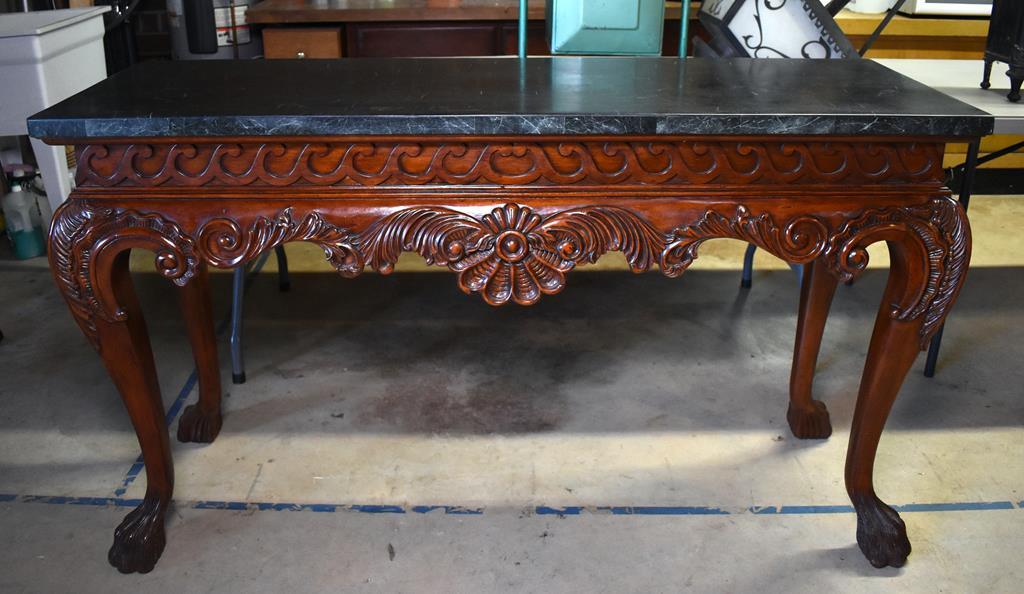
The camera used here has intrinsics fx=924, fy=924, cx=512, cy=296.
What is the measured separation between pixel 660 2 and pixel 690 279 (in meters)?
0.88

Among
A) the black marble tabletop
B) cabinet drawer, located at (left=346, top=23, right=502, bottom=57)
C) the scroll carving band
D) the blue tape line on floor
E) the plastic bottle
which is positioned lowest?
the blue tape line on floor

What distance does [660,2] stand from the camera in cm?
229

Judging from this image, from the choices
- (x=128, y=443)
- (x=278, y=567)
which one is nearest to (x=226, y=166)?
(x=278, y=567)

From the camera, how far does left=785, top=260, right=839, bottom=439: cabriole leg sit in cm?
186

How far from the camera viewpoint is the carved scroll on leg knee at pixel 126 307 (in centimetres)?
137

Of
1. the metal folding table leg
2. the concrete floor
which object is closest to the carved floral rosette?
the concrete floor

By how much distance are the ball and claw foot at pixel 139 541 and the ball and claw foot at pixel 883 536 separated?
4.06ft

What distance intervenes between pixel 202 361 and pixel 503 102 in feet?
2.99

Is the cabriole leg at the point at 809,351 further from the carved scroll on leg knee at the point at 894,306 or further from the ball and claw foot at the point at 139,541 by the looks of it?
the ball and claw foot at the point at 139,541

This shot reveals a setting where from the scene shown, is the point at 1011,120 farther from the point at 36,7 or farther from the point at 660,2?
the point at 36,7

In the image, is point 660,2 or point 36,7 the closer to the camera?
point 660,2

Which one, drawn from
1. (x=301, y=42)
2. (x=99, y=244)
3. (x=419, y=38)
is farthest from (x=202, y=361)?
(x=419, y=38)

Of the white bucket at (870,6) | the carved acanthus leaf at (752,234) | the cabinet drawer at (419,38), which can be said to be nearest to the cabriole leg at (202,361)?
the carved acanthus leaf at (752,234)

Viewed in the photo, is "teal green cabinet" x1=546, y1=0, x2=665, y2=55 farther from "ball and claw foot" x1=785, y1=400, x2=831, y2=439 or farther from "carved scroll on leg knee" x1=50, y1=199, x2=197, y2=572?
"carved scroll on leg knee" x1=50, y1=199, x2=197, y2=572
